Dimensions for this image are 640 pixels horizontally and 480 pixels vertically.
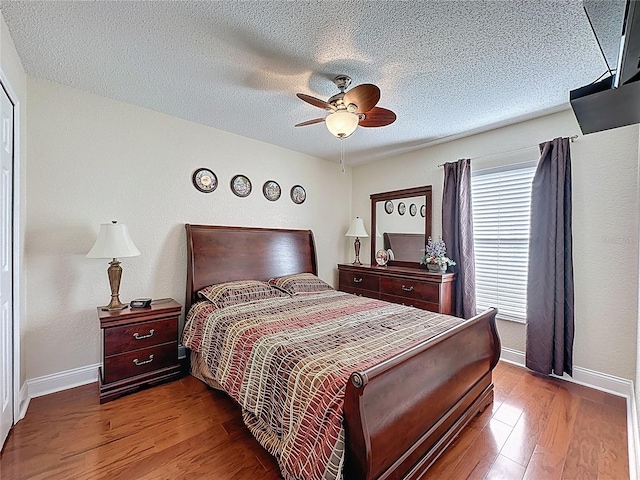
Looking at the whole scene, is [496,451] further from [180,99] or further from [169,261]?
[180,99]

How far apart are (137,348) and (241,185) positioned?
2068mm

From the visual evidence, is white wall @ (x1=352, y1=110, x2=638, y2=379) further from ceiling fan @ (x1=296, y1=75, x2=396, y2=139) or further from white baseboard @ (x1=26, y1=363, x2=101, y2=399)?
white baseboard @ (x1=26, y1=363, x2=101, y2=399)

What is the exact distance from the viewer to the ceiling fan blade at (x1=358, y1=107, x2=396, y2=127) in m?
2.21

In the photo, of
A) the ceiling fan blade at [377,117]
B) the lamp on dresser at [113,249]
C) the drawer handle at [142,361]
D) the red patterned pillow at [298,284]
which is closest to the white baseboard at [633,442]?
the ceiling fan blade at [377,117]

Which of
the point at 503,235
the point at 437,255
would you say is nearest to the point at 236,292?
the point at 437,255

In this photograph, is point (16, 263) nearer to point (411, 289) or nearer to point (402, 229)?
point (411, 289)

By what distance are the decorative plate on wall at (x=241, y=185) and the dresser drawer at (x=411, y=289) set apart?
2.13 m

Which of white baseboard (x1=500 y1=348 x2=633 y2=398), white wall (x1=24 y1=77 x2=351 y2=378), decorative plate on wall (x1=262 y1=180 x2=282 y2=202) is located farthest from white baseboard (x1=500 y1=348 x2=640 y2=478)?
white wall (x1=24 y1=77 x2=351 y2=378)

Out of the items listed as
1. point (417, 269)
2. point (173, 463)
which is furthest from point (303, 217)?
point (173, 463)

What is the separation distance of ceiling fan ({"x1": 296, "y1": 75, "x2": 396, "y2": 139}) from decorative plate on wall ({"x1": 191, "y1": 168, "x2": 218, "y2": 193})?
170cm

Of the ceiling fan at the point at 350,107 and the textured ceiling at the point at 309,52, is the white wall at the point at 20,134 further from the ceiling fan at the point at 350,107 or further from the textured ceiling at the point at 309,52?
the ceiling fan at the point at 350,107

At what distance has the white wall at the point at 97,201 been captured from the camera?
2400mm

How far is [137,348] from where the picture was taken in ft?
8.21

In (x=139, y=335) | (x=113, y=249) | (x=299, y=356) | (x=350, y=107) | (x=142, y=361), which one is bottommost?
(x=142, y=361)
